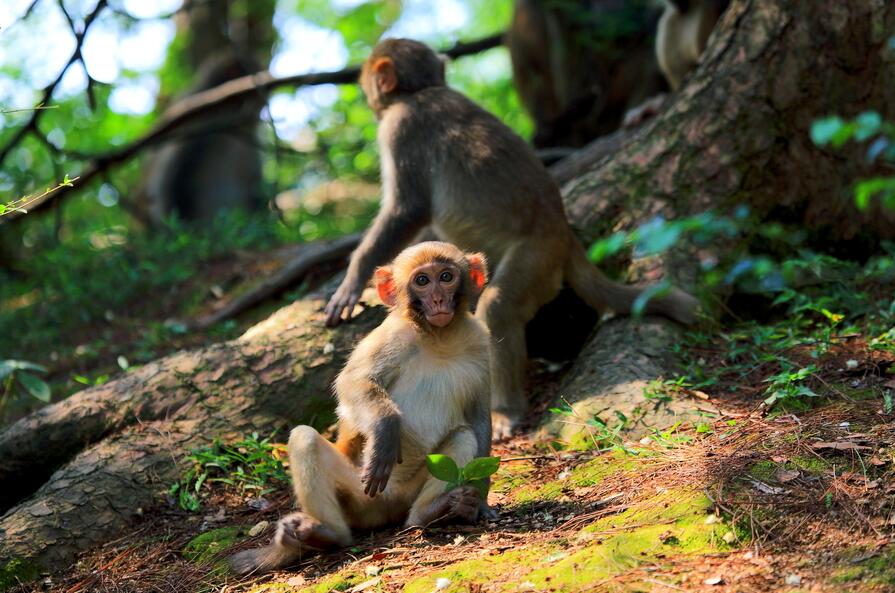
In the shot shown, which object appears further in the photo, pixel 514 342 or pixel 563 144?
pixel 563 144

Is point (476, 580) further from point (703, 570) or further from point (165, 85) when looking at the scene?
point (165, 85)

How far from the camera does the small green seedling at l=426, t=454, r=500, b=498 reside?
12.9 ft

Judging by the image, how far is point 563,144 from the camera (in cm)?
989

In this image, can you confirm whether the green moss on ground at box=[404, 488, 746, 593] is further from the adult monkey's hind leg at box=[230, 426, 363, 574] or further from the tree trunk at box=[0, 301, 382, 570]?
the tree trunk at box=[0, 301, 382, 570]

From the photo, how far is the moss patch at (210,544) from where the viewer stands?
4270 mm

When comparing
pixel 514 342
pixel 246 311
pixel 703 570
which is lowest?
pixel 703 570

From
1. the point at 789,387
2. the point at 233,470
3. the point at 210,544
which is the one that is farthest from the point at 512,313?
the point at 210,544

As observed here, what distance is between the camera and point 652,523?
11.9 feet

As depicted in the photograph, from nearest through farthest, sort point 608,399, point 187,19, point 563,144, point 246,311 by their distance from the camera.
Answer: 1. point 608,399
2. point 246,311
3. point 563,144
4. point 187,19

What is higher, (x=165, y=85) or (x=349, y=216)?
(x=165, y=85)

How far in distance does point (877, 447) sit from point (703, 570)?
1.09m

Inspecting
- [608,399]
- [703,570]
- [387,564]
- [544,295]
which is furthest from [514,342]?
[703,570]

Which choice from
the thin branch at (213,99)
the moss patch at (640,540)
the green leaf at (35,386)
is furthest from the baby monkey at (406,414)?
the thin branch at (213,99)

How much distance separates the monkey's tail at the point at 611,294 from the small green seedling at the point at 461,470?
6.61 ft
